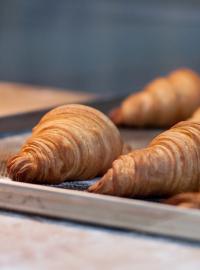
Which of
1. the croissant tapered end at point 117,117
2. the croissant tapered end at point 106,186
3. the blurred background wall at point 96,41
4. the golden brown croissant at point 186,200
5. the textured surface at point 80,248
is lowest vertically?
the blurred background wall at point 96,41

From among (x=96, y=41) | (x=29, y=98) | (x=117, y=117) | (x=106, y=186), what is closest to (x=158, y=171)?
(x=106, y=186)

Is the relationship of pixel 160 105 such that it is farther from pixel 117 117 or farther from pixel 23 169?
pixel 23 169

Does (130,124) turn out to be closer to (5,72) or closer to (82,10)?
(82,10)

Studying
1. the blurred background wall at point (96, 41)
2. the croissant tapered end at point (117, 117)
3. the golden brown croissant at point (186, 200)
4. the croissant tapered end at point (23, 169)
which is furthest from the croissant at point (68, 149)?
the blurred background wall at point (96, 41)

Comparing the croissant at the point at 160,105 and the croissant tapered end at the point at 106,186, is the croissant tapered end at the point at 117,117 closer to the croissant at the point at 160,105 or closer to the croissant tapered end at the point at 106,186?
the croissant at the point at 160,105

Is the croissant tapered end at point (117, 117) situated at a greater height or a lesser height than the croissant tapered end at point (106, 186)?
lesser

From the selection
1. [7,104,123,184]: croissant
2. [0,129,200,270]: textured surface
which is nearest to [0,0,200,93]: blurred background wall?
[7,104,123,184]: croissant

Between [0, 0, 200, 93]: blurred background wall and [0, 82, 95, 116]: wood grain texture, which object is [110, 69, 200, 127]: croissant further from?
[0, 0, 200, 93]: blurred background wall

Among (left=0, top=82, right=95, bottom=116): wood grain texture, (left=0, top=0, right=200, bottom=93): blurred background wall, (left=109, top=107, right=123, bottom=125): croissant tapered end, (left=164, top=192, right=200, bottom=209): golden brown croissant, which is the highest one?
(left=164, top=192, right=200, bottom=209): golden brown croissant
